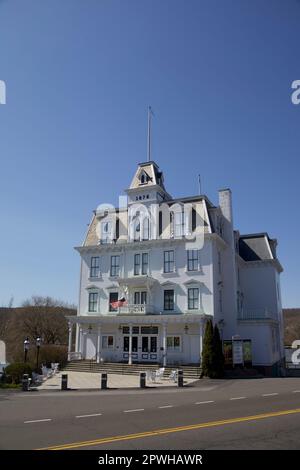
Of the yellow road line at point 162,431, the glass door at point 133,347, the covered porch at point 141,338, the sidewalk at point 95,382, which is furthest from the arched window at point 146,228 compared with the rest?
the yellow road line at point 162,431

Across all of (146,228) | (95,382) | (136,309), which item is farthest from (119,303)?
(95,382)

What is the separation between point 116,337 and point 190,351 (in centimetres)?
679

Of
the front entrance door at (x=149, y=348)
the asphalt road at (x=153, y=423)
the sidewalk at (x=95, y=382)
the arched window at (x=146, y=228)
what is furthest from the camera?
the arched window at (x=146, y=228)

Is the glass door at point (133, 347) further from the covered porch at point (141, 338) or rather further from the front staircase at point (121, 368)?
the front staircase at point (121, 368)

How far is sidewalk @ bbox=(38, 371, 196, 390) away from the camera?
23.4 m

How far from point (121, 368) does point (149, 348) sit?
3.14 metres

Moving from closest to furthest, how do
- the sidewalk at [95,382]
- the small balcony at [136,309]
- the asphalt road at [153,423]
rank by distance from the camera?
the asphalt road at [153,423], the sidewalk at [95,382], the small balcony at [136,309]

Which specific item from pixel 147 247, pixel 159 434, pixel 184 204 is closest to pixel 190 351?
pixel 147 247

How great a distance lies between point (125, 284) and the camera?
3534cm

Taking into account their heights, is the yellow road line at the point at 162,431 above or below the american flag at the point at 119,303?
below

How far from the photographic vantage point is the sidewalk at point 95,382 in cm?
2340

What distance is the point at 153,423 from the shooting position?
1089 cm
